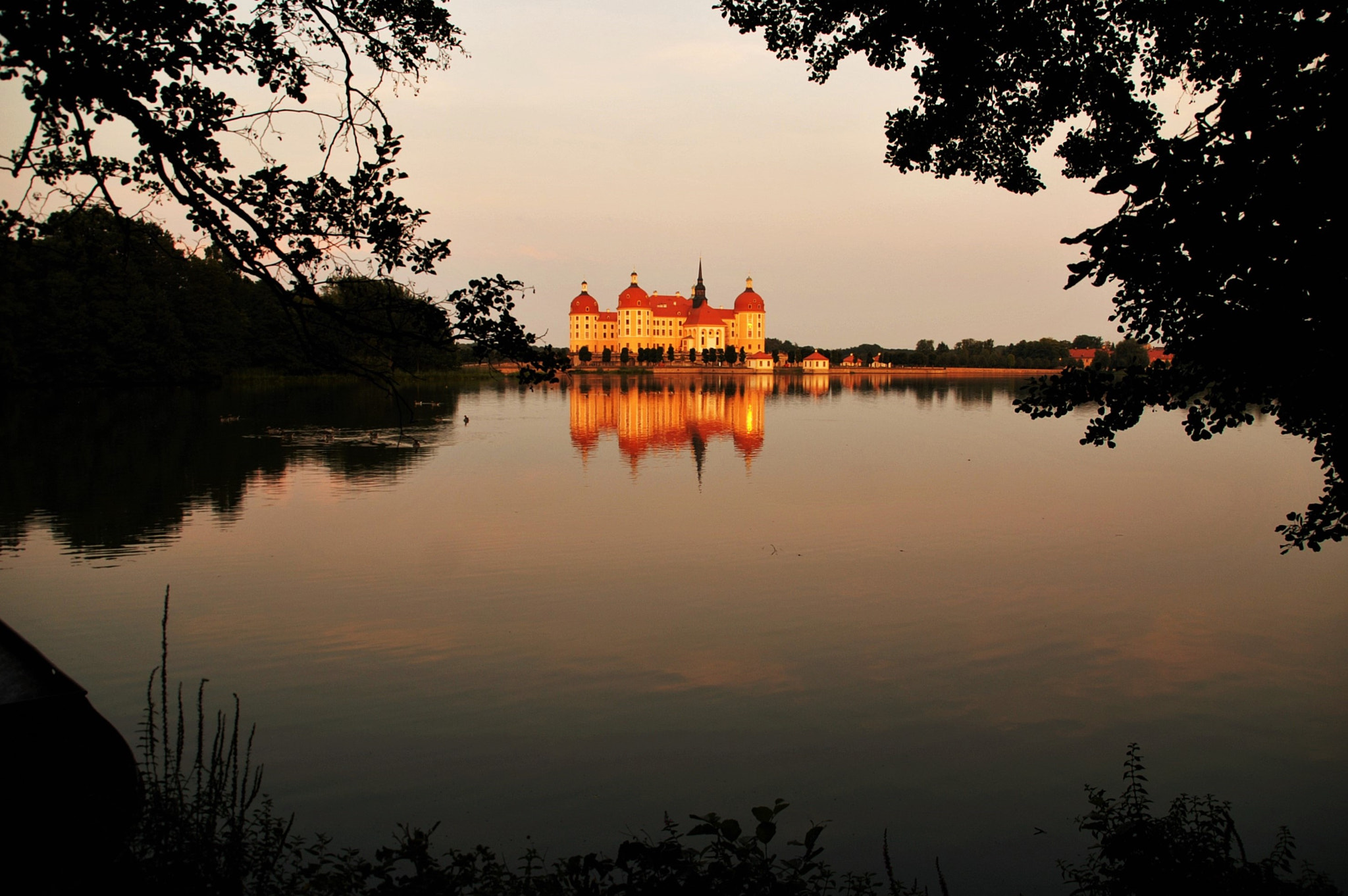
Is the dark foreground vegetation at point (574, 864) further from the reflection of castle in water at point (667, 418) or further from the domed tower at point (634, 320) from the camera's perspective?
the domed tower at point (634, 320)

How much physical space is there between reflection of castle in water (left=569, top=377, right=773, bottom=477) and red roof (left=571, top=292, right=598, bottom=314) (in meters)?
60.1

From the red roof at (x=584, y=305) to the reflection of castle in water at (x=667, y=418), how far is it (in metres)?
60.1

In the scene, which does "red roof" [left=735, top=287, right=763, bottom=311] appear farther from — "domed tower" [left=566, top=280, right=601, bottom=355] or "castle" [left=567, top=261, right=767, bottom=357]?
"domed tower" [left=566, top=280, right=601, bottom=355]

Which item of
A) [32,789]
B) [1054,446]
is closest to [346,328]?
[32,789]

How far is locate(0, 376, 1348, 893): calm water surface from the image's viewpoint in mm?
4941

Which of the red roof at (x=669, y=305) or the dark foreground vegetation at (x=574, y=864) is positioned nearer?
the dark foreground vegetation at (x=574, y=864)

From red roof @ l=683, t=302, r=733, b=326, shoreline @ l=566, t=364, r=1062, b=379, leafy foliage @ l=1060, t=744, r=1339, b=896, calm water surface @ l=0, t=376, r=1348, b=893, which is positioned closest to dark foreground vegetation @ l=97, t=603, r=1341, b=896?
leafy foliage @ l=1060, t=744, r=1339, b=896

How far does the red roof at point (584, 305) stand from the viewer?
121m

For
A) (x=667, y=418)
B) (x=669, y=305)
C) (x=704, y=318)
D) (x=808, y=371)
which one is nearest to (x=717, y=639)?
(x=667, y=418)

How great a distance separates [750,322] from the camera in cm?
12162

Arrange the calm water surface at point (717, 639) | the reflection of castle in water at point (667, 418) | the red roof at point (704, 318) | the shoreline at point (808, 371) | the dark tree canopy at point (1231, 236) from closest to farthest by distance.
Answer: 1. the dark tree canopy at point (1231, 236)
2. the calm water surface at point (717, 639)
3. the reflection of castle in water at point (667, 418)
4. the shoreline at point (808, 371)
5. the red roof at point (704, 318)

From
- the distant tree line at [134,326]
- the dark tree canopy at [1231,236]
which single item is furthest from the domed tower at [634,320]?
the dark tree canopy at [1231,236]

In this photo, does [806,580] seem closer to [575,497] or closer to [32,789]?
[575,497]

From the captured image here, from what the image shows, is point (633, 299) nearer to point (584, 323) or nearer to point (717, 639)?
point (584, 323)
